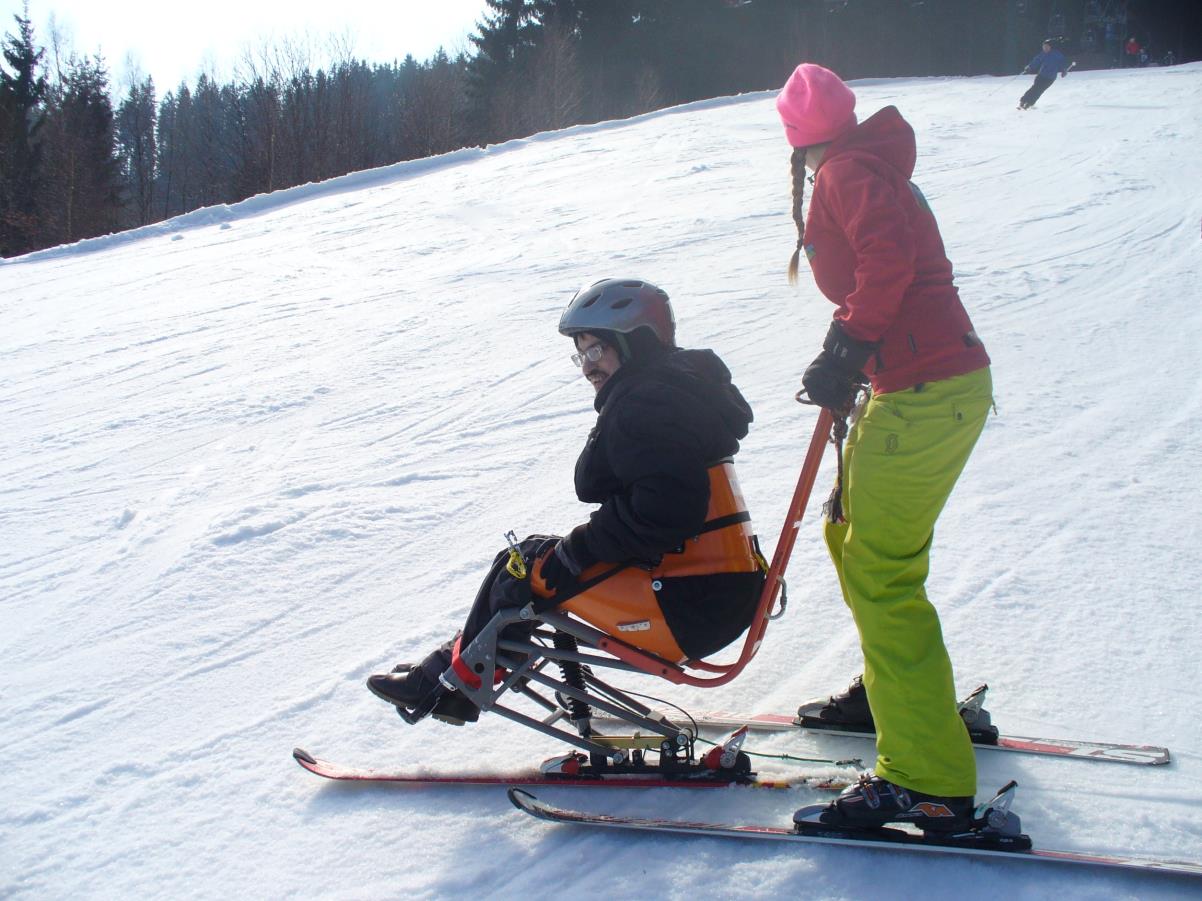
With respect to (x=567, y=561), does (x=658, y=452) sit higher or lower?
higher

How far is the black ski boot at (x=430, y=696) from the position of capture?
297 cm

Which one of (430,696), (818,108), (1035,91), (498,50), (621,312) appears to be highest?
(498,50)

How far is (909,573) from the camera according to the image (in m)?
2.56

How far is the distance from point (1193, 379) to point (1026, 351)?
103 centimetres

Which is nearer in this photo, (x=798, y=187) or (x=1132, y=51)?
(x=798, y=187)

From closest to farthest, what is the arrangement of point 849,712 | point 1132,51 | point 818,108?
1. point 818,108
2. point 849,712
3. point 1132,51

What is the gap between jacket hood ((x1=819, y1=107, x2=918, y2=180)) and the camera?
2.61m

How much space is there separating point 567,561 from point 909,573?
913mm

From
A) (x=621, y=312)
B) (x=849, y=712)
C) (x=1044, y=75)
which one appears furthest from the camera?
(x=1044, y=75)

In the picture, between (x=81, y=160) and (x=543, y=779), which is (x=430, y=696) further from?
(x=81, y=160)

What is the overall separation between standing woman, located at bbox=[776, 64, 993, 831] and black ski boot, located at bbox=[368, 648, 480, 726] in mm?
1071

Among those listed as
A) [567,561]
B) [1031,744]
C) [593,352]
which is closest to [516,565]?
[567,561]

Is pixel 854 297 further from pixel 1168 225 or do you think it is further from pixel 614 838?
pixel 1168 225

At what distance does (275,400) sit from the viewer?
7.06m
